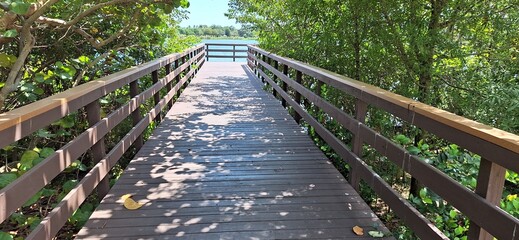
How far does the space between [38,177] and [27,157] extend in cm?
33

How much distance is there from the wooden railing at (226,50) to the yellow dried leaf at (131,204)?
18.9 meters

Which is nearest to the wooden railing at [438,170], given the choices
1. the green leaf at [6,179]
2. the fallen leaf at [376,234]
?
the fallen leaf at [376,234]

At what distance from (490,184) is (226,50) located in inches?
811

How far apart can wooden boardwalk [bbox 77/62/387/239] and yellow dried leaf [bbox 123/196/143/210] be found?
0.04 meters

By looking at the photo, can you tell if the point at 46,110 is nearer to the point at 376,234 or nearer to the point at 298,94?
the point at 376,234

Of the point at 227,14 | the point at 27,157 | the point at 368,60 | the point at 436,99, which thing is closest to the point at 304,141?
the point at 368,60

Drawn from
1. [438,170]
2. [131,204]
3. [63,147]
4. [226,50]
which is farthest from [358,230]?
[226,50]

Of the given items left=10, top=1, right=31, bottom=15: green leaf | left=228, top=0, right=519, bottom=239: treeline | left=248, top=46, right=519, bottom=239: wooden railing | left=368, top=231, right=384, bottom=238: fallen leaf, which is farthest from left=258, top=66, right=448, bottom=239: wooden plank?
left=10, top=1, right=31, bottom=15: green leaf

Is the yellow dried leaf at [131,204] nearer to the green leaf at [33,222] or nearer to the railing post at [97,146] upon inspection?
the railing post at [97,146]

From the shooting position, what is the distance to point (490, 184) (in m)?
1.60

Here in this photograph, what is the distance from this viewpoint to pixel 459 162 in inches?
105

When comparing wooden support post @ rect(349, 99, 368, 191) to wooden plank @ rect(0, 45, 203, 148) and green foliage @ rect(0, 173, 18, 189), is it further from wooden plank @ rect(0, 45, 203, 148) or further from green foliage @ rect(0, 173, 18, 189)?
green foliage @ rect(0, 173, 18, 189)

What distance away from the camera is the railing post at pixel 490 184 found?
1.58m

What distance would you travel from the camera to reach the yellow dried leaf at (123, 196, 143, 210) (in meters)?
2.69
